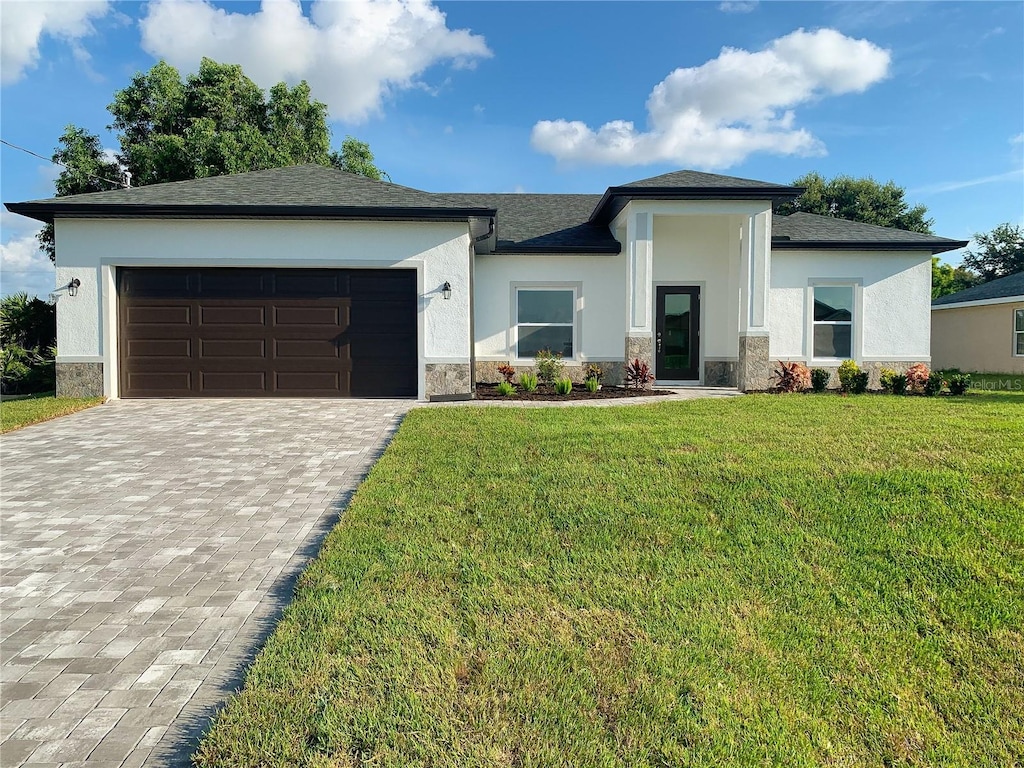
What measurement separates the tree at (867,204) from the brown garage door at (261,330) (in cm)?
2929

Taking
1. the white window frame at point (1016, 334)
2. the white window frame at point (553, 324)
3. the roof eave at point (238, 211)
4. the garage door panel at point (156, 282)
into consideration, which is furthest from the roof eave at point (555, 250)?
the white window frame at point (1016, 334)

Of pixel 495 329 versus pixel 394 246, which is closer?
pixel 394 246

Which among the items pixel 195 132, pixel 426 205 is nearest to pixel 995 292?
pixel 426 205

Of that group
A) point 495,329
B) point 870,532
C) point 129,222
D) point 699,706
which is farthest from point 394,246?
point 699,706

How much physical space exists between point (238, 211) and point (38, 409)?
15.7 feet

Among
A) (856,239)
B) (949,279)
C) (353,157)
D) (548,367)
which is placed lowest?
(548,367)

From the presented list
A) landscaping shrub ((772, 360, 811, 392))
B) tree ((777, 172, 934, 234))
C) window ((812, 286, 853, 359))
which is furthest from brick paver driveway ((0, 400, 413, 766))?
tree ((777, 172, 934, 234))

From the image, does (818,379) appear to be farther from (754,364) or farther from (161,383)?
(161,383)

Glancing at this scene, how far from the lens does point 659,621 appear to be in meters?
2.86

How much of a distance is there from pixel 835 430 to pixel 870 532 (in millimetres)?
3368

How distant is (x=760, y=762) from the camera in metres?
1.99

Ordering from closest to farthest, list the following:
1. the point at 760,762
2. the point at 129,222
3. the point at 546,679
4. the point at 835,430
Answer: the point at 760,762, the point at 546,679, the point at 835,430, the point at 129,222

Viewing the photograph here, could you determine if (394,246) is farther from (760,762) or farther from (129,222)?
(760,762)

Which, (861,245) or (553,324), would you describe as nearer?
(861,245)
